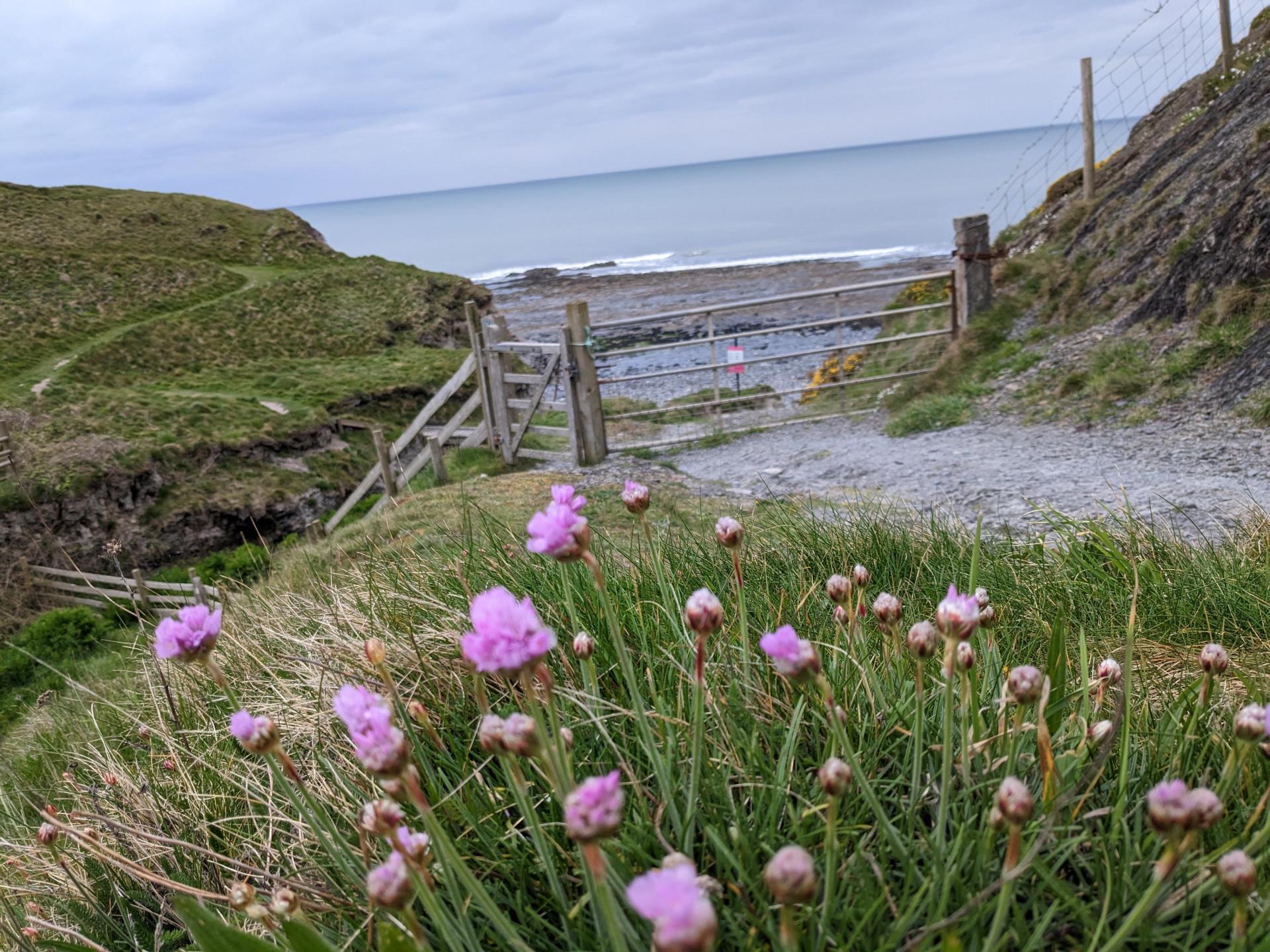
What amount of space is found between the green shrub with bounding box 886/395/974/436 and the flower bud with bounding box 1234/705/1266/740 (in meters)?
7.99

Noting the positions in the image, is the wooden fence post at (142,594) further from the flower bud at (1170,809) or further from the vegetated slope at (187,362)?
the vegetated slope at (187,362)

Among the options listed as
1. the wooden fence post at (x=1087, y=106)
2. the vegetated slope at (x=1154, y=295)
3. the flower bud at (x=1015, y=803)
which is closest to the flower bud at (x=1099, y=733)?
the flower bud at (x=1015, y=803)

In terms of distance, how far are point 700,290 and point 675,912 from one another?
5570 centimetres

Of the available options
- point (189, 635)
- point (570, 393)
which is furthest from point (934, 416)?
point (189, 635)

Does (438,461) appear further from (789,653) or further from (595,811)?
(595,811)

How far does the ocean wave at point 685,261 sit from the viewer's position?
6419 cm

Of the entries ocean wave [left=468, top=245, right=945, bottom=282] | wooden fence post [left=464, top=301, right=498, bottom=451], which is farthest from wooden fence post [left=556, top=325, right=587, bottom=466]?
ocean wave [left=468, top=245, right=945, bottom=282]

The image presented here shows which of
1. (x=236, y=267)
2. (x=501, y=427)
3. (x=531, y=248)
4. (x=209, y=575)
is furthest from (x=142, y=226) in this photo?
(x=531, y=248)

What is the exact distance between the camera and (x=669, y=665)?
190 cm

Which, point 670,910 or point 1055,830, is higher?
point 670,910

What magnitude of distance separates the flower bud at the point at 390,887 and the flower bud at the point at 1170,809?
713 millimetres

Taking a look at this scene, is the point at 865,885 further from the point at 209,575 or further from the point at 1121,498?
the point at 209,575

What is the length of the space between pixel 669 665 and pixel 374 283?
124 ft

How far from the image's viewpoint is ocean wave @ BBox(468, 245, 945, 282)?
64188mm
